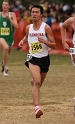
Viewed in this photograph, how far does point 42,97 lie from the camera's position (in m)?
12.3

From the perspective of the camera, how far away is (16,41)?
27.2m

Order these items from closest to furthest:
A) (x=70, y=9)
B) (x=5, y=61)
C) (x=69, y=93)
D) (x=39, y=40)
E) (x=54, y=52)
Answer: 1. (x=39, y=40)
2. (x=69, y=93)
3. (x=5, y=61)
4. (x=54, y=52)
5. (x=70, y=9)

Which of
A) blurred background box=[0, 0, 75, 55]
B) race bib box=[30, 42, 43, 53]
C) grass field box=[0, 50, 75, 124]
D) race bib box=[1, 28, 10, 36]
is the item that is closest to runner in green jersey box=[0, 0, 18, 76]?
race bib box=[1, 28, 10, 36]

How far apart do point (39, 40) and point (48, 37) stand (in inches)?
15.2

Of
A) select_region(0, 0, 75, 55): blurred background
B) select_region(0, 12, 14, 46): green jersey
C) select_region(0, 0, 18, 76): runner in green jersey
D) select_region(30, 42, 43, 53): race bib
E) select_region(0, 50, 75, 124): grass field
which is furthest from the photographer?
select_region(0, 0, 75, 55): blurred background

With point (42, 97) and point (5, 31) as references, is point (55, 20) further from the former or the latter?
point (42, 97)

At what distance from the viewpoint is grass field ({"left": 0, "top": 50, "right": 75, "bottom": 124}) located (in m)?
9.70

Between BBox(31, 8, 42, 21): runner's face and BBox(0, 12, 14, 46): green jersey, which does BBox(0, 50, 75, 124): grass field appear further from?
BBox(31, 8, 42, 21): runner's face

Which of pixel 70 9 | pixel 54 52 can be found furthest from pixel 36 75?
pixel 70 9

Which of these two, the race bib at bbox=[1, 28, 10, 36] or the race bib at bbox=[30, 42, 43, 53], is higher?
the race bib at bbox=[30, 42, 43, 53]

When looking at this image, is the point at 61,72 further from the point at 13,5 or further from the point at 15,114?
the point at 13,5

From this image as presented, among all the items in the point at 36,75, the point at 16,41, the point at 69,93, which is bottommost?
the point at 16,41

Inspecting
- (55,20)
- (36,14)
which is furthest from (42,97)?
(55,20)

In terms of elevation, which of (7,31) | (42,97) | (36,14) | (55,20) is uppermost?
(36,14)
